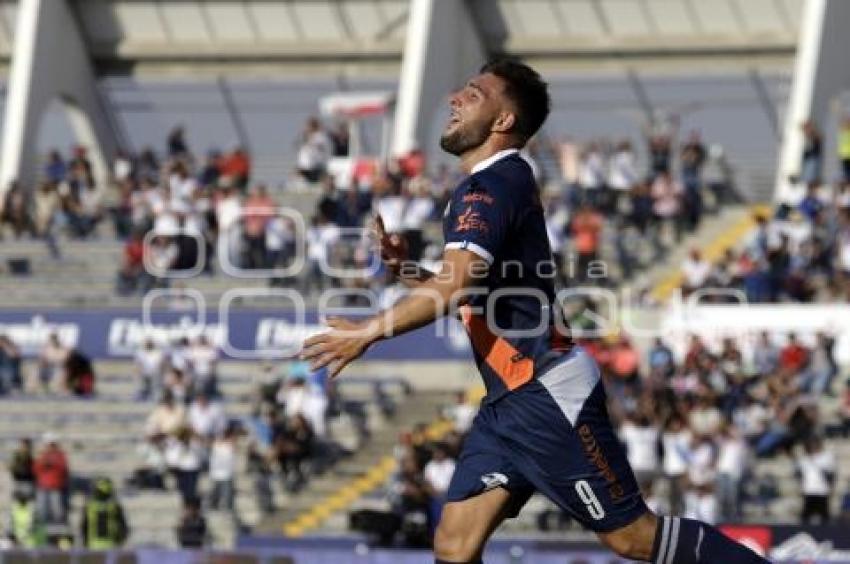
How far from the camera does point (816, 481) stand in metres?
21.0

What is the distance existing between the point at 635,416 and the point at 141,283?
9.17m

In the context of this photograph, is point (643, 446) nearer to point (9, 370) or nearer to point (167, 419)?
point (167, 419)

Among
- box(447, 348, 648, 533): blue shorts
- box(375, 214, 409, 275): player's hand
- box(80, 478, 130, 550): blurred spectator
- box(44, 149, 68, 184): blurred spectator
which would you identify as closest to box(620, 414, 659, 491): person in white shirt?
box(80, 478, 130, 550): blurred spectator

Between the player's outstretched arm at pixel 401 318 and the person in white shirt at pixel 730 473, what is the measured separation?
47.6ft

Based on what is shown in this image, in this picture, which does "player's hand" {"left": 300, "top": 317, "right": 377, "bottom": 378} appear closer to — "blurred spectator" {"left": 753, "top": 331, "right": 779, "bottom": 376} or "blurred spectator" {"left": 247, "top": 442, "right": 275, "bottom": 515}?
"blurred spectator" {"left": 753, "top": 331, "right": 779, "bottom": 376}

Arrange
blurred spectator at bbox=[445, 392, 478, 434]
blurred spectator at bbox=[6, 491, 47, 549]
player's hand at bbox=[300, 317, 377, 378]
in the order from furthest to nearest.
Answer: blurred spectator at bbox=[445, 392, 478, 434]
blurred spectator at bbox=[6, 491, 47, 549]
player's hand at bbox=[300, 317, 377, 378]

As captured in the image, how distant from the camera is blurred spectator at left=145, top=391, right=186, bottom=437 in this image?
2388 centimetres

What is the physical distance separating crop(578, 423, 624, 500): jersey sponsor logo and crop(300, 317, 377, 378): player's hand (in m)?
1.09

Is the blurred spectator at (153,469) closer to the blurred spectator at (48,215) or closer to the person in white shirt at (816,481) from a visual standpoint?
the blurred spectator at (48,215)

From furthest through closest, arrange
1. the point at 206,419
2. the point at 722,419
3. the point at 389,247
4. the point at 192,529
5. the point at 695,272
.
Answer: the point at 695,272
the point at 206,419
the point at 192,529
the point at 722,419
the point at 389,247

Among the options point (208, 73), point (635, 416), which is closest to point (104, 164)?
point (208, 73)

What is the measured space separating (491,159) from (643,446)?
14265 mm

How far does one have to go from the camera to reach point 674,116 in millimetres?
34031

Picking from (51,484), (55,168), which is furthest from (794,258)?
(55,168)
